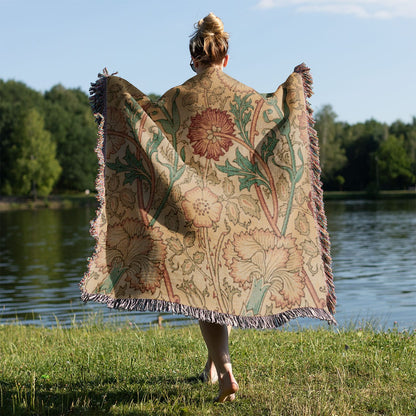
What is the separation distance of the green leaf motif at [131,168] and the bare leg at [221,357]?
Answer: 35.6 inches

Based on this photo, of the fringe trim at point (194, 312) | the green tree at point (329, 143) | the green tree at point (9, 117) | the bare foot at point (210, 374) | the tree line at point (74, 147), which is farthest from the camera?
the green tree at point (329, 143)

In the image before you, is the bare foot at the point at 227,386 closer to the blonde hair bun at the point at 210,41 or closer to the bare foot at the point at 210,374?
the bare foot at the point at 210,374

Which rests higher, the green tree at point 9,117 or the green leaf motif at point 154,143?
the green tree at point 9,117

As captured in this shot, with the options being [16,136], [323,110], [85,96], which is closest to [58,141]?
[16,136]

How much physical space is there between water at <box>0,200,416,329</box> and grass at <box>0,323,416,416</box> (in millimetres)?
2278

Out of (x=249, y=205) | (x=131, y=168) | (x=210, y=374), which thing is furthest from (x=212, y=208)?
(x=210, y=374)

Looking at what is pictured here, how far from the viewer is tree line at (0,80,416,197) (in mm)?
60219

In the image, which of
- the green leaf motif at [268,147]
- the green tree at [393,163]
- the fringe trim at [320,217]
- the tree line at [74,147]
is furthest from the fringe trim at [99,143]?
the green tree at [393,163]

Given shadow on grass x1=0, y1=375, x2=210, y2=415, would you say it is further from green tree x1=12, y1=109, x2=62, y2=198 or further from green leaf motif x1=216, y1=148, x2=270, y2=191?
green tree x1=12, y1=109, x2=62, y2=198

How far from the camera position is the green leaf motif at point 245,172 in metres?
3.78

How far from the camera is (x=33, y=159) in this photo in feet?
197

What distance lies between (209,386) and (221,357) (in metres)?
0.45

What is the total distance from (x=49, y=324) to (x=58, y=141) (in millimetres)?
57718

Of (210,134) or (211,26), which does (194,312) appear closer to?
(210,134)
